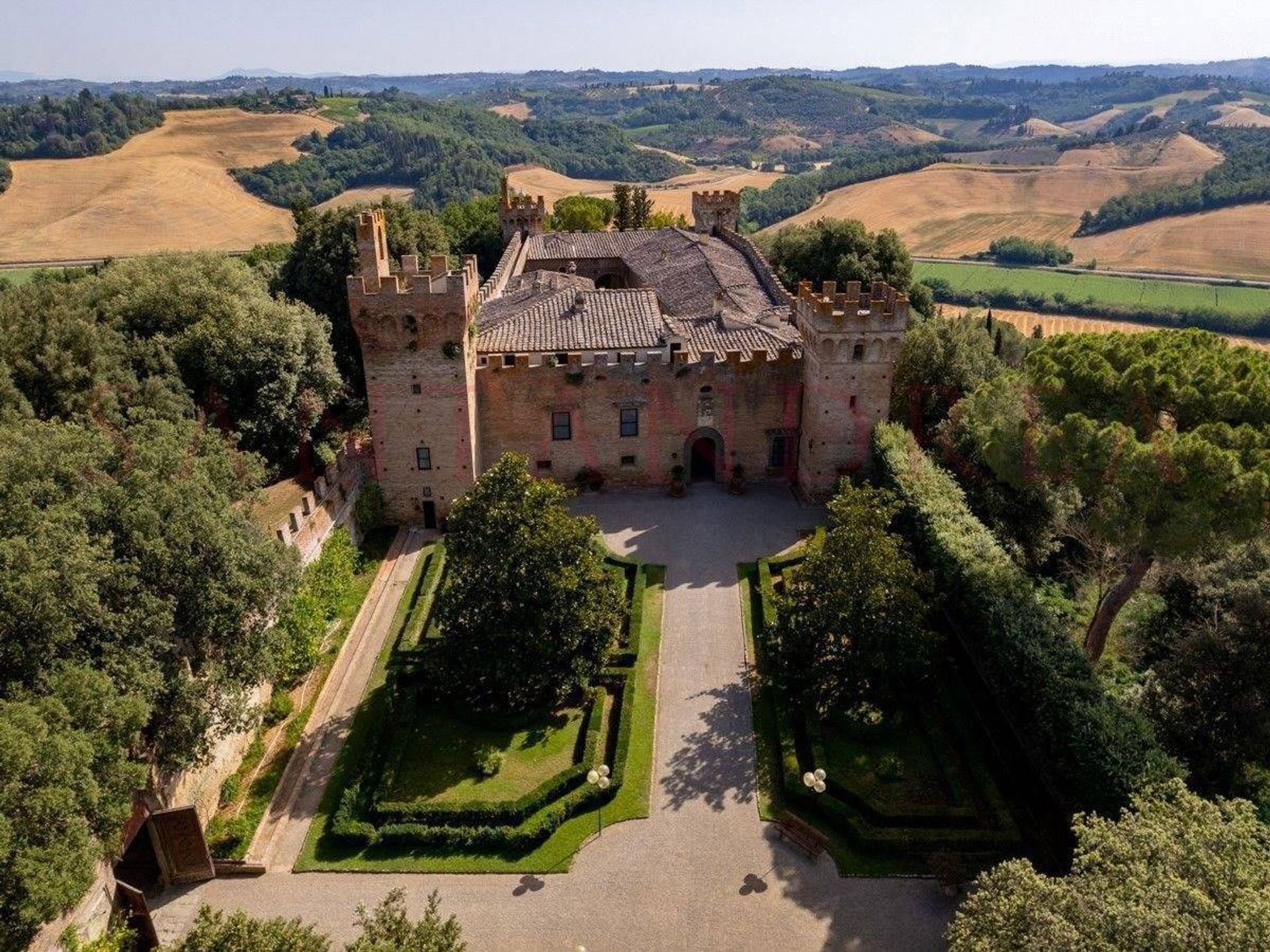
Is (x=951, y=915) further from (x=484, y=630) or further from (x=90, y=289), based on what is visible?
(x=90, y=289)

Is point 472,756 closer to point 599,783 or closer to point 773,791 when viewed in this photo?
point 599,783

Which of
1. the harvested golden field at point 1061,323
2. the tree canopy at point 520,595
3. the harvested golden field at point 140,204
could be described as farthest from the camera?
the harvested golden field at point 140,204

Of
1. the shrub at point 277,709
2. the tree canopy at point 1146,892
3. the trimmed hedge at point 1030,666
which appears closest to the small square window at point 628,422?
the trimmed hedge at point 1030,666

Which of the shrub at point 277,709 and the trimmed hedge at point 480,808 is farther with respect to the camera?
the shrub at point 277,709

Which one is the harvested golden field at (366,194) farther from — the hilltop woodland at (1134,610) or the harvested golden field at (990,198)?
the hilltop woodland at (1134,610)

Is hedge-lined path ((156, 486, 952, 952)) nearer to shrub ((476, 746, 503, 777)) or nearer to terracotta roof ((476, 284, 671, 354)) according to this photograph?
shrub ((476, 746, 503, 777))

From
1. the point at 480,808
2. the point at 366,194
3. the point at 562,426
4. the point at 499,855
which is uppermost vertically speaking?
the point at 366,194

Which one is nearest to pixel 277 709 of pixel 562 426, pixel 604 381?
pixel 562 426
